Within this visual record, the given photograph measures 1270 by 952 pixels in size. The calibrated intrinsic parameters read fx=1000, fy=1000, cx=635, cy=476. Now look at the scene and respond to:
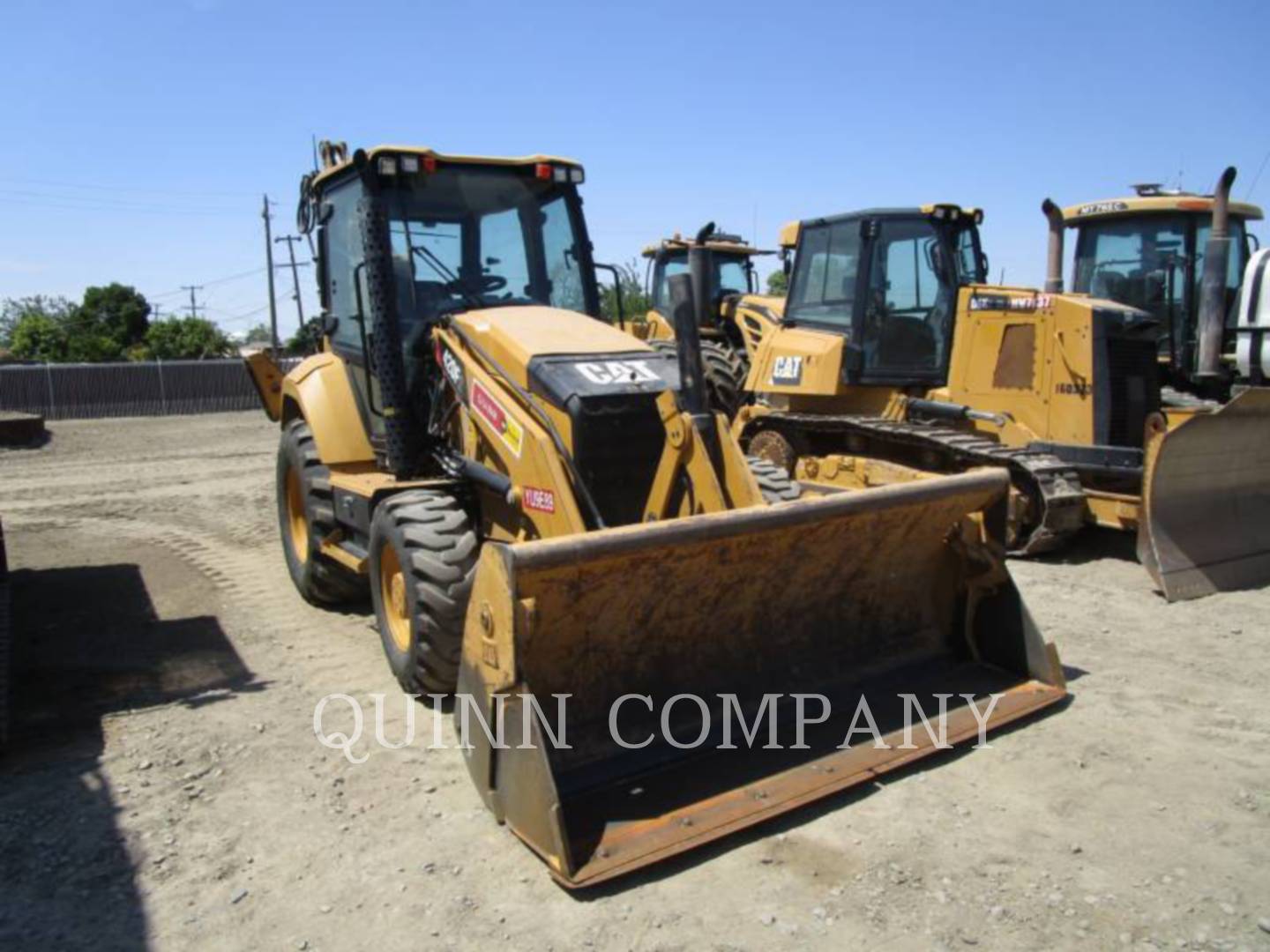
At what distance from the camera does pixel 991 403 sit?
27.5ft

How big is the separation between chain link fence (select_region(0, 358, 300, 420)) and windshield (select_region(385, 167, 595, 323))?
16.8 m

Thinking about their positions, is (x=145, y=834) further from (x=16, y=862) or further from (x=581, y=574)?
(x=581, y=574)

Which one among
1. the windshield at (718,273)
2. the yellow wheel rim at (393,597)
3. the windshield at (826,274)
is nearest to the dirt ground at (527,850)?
the yellow wheel rim at (393,597)

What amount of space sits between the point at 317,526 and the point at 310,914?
11.1 feet

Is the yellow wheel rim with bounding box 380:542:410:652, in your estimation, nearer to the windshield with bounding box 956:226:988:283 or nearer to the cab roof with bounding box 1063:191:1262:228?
the windshield with bounding box 956:226:988:283

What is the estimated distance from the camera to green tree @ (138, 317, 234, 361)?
43531 mm

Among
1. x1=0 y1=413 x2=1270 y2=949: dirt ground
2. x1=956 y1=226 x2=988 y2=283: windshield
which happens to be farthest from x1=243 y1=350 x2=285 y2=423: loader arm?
x1=956 y1=226 x2=988 y2=283: windshield

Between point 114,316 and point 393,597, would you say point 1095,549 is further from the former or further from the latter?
point 114,316

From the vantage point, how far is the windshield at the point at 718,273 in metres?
13.1

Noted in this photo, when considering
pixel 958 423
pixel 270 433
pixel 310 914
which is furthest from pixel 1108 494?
pixel 270 433

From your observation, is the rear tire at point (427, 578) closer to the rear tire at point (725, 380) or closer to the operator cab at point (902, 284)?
the operator cab at point (902, 284)

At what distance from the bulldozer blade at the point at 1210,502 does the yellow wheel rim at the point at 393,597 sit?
480 cm

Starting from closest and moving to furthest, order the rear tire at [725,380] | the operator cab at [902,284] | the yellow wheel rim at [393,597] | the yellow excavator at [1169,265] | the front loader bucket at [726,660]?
1. the front loader bucket at [726,660]
2. the yellow wheel rim at [393,597]
3. the operator cab at [902,284]
4. the yellow excavator at [1169,265]
5. the rear tire at [725,380]

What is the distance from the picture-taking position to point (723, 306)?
1218cm
